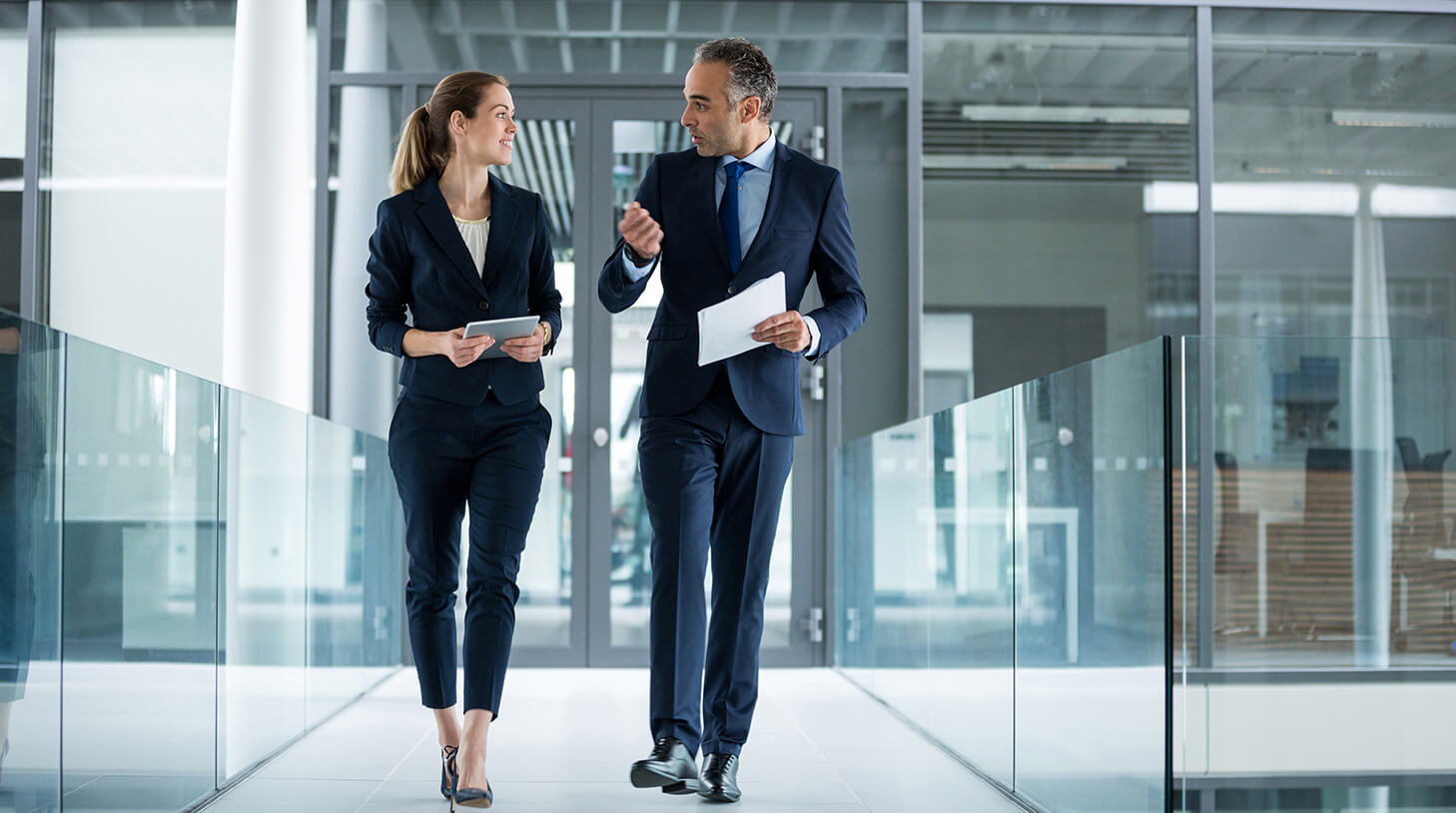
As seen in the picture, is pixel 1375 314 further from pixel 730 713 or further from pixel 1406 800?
pixel 730 713

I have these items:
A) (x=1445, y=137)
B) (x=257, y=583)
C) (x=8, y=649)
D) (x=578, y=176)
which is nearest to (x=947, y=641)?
(x=257, y=583)

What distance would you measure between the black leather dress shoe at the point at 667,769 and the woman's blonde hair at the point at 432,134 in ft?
3.92

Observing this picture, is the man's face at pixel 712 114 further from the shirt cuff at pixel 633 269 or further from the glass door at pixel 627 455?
the glass door at pixel 627 455

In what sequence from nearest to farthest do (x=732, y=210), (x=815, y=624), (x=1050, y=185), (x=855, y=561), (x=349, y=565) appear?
(x=732, y=210)
(x=349, y=565)
(x=855, y=561)
(x=815, y=624)
(x=1050, y=185)

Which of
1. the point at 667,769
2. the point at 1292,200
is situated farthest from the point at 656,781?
the point at 1292,200

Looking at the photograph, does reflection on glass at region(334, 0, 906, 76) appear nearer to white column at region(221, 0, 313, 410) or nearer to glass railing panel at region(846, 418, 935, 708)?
white column at region(221, 0, 313, 410)

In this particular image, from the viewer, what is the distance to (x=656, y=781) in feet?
8.11

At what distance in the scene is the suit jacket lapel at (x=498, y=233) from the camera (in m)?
2.62

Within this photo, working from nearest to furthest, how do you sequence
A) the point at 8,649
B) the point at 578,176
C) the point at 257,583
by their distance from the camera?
the point at 8,649
the point at 257,583
the point at 578,176

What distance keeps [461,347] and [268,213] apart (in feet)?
8.32

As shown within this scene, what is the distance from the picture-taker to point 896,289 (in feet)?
17.5

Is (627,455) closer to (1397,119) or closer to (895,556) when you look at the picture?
(895,556)

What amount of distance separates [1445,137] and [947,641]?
139 inches

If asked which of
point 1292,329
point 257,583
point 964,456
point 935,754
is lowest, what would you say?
point 935,754
